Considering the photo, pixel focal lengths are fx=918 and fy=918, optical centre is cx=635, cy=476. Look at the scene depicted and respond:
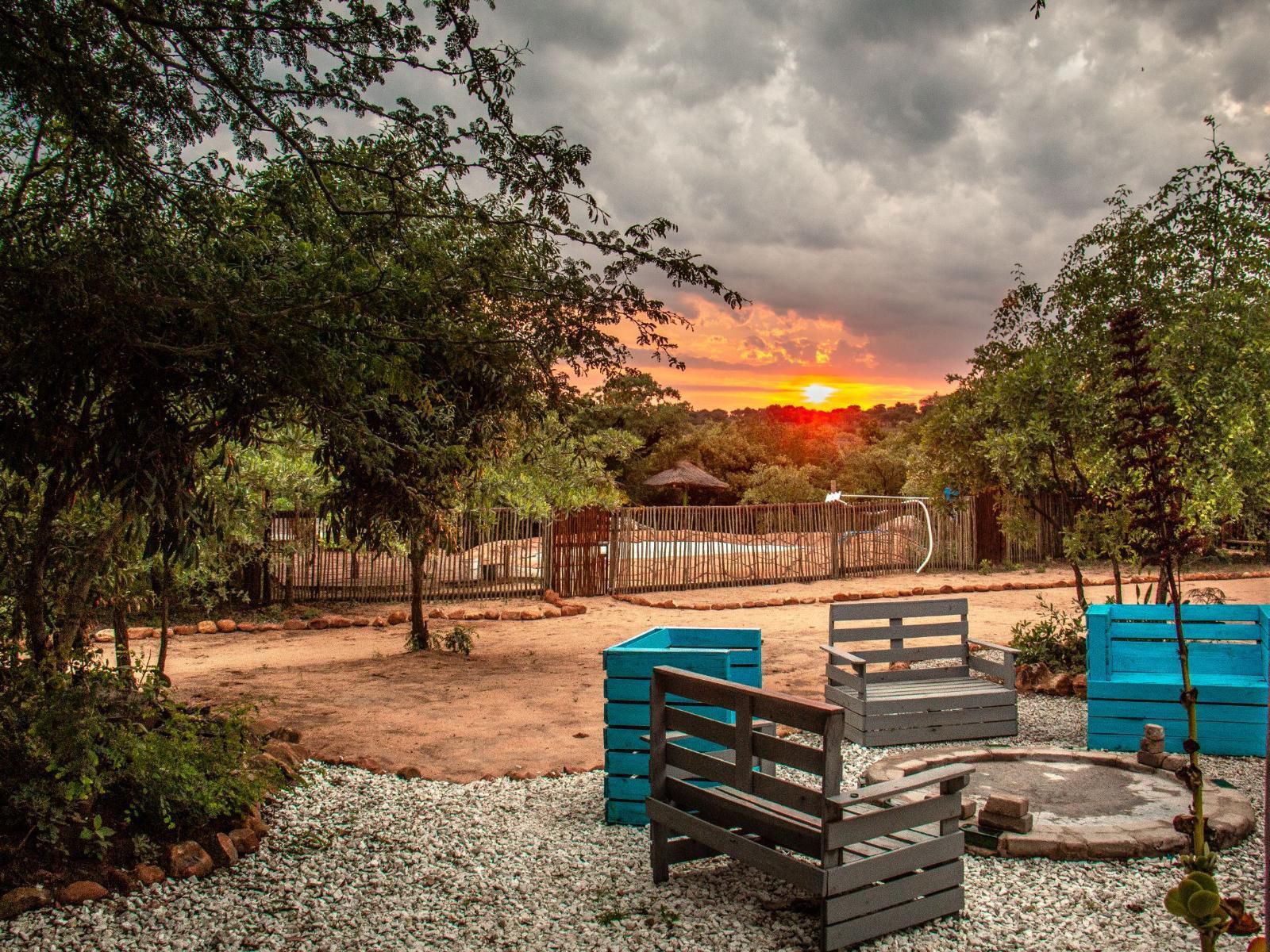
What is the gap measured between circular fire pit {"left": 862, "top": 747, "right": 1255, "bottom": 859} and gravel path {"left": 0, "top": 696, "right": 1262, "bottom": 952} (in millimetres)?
82

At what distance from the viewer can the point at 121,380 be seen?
13.0 ft

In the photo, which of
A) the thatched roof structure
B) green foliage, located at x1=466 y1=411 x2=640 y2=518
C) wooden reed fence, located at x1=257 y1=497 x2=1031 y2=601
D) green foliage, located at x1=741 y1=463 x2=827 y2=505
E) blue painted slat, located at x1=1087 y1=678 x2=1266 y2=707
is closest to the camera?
blue painted slat, located at x1=1087 y1=678 x2=1266 y2=707

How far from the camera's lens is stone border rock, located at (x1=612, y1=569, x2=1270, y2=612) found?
14656 millimetres

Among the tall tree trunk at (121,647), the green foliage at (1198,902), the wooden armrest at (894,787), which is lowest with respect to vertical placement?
the wooden armrest at (894,787)

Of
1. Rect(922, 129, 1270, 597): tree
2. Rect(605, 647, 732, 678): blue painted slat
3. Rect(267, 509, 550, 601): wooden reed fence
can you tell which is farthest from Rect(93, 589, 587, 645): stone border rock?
Rect(605, 647, 732, 678): blue painted slat

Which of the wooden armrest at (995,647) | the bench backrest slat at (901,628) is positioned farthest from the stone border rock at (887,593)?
the wooden armrest at (995,647)

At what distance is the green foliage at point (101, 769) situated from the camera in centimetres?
374

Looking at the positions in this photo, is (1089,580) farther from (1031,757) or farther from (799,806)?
(799,806)

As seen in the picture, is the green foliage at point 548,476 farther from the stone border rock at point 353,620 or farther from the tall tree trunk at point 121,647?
the tall tree trunk at point 121,647

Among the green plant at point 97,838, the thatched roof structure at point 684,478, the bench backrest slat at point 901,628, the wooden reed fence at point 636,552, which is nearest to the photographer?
the green plant at point 97,838

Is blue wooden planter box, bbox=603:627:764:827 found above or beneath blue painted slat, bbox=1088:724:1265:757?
above

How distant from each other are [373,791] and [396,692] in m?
3.20

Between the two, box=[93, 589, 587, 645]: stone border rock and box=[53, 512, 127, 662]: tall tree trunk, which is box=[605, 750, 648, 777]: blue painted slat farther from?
box=[93, 589, 587, 645]: stone border rock

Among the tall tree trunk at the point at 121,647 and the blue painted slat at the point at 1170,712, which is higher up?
the tall tree trunk at the point at 121,647
